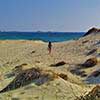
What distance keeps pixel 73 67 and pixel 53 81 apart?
10.2 meters

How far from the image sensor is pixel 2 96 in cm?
1191

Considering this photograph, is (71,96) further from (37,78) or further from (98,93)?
(37,78)

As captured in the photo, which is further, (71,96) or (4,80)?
(4,80)

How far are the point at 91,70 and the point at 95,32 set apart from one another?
22.1 meters

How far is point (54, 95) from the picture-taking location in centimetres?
1144

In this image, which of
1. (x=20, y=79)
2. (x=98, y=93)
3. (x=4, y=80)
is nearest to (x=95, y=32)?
(x=4, y=80)

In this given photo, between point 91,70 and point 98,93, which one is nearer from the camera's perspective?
point 98,93

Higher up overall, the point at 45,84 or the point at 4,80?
the point at 45,84

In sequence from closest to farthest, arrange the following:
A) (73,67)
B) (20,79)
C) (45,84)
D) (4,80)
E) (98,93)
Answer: (98,93) → (45,84) → (20,79) → (4,80) → (73,67)

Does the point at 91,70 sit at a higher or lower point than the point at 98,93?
lower

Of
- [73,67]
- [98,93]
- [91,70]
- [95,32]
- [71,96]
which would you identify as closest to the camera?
[98,93]

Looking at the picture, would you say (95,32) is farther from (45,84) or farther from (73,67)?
(45,84)

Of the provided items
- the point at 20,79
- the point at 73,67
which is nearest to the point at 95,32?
the point at 73,67

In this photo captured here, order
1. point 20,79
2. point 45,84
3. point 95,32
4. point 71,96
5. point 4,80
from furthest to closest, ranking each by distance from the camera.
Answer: point 95,32
point 4,80
point 20,79
point 45,84
point 71,96
